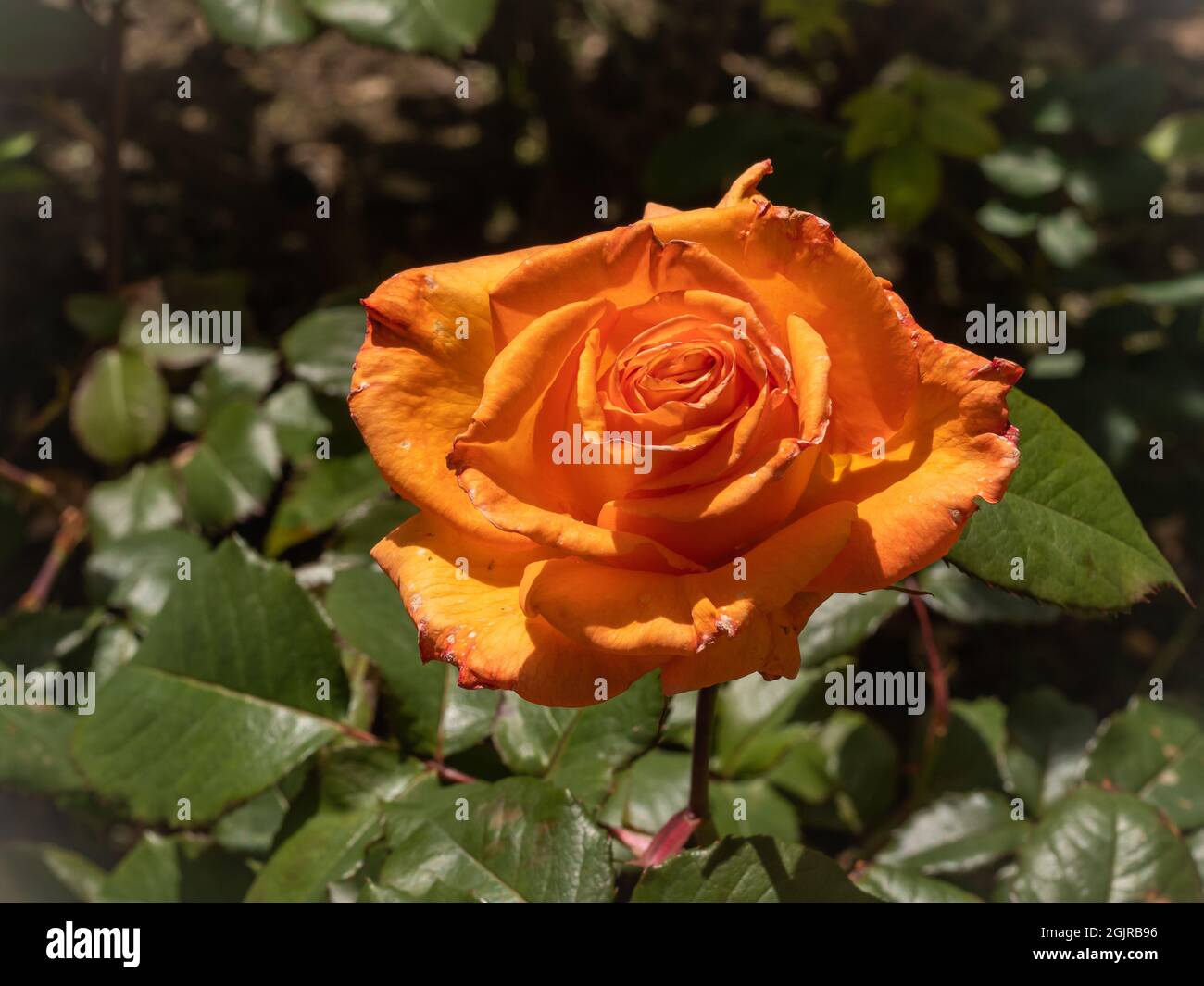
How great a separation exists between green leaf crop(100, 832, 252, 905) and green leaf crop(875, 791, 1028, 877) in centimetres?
88

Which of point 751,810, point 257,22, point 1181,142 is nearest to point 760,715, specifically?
point 751,810

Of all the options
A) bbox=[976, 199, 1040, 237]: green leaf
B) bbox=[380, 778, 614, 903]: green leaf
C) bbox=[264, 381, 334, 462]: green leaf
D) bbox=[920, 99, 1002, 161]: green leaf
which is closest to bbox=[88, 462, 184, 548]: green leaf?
bbox=[264, 381, 334, 462]: green leaf

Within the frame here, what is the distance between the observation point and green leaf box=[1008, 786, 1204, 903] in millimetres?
1162

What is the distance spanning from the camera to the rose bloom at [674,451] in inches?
28.7

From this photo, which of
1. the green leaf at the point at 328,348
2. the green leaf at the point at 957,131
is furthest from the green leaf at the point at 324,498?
the green leaf at the point at 957,131

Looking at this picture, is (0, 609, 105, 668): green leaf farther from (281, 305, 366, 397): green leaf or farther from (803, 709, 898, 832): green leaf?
(803, 709, 898, 832): green leaf

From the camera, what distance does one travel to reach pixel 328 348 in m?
1.63

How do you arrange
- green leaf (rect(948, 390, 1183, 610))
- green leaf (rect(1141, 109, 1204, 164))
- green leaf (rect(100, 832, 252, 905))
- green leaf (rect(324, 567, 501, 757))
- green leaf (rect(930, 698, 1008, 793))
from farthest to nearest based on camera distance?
green leaf (rect(1141, 109, 1204, 164))
green leaf (rect(930, 698, 1008, 793))
green leaf (rect(100, 832, 252, 905))
green leaf (rect(324, 567, 501, 757))
green leaf (rect(948, 390, 1183, 610))

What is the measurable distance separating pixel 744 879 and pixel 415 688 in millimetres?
452

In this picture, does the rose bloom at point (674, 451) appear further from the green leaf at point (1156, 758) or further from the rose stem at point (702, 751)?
the green leaf at point (1156, 758)

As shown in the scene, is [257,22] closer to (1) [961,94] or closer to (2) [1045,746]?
(1) [961,94]

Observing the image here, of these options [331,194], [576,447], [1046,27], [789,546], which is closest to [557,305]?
[576,447]

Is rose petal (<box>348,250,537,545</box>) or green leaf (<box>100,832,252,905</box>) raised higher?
rose petal (<box>348,250,537,545</box>)

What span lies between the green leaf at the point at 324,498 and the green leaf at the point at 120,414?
1.19ft
